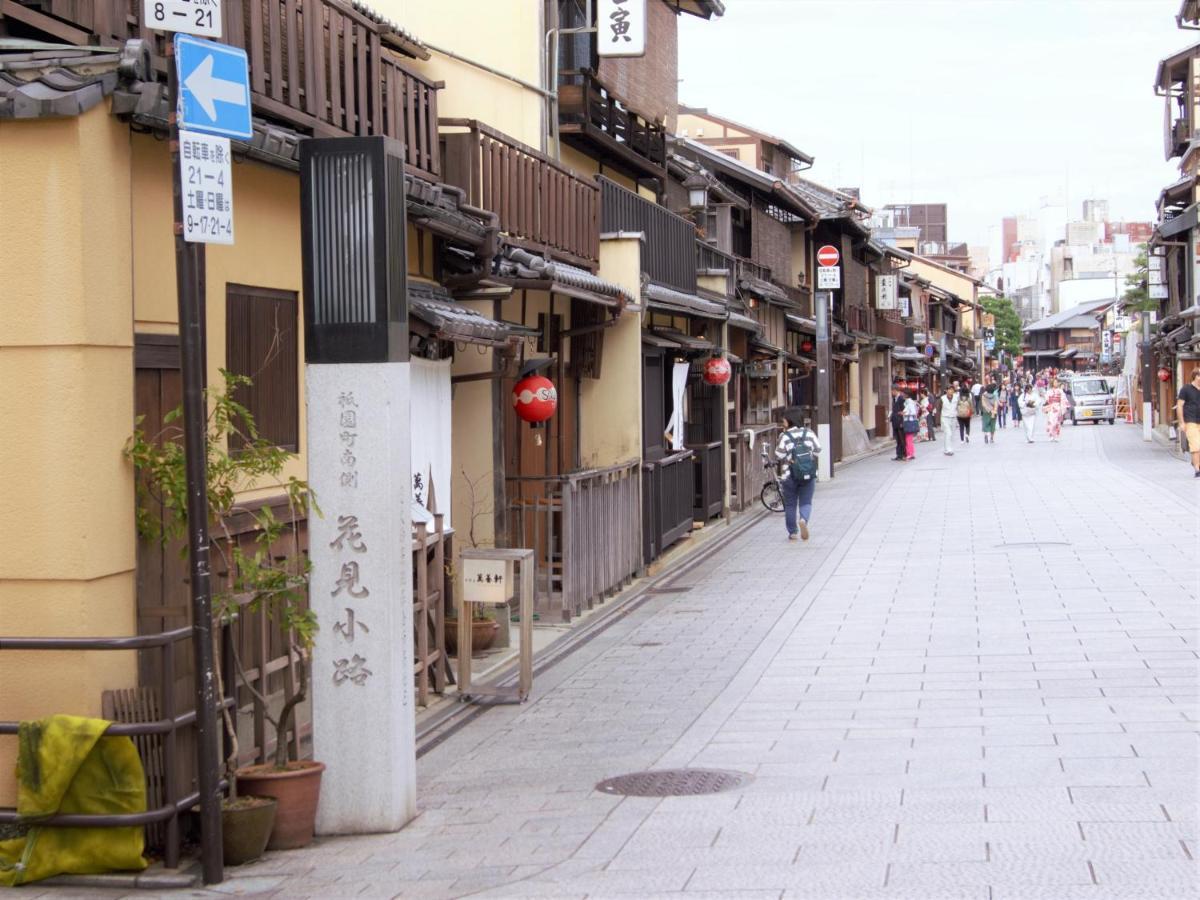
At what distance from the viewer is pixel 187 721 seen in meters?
7.23

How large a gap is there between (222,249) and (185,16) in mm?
2549

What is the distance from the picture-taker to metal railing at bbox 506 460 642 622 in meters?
15.3

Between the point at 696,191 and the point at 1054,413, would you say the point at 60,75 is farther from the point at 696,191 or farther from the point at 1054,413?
the point at 1054,413

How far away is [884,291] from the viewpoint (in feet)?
197

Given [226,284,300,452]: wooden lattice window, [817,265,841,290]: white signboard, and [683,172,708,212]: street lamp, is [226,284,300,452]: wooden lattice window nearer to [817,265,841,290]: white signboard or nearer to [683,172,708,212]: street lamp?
[683,172,708,212]: street lamp

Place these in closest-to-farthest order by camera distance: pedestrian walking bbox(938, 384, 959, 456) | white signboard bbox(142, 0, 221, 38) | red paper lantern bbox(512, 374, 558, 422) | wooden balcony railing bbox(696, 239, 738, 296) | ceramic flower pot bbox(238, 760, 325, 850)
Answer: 1. white signboard bbox(142, 0, 221, 38)
2. ceramic flower pot bbox(238, 760, 325, 850)
3. red paper lantern bbox(512, 374, 558, 422)
4. wooden balcony railing bbox(696, 239, 738, 296)
5. pedestrian walking bbox(938, 384, 959, 456)

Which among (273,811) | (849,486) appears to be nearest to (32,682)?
(273,811)

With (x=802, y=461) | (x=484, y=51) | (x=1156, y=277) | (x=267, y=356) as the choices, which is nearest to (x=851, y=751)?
(x=267, y=356)

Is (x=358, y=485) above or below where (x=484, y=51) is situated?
below

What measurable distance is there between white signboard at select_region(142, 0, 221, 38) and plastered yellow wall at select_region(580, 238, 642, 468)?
11.9 metres

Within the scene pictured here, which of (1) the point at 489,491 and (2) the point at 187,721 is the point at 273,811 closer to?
(2) the point at 187,721

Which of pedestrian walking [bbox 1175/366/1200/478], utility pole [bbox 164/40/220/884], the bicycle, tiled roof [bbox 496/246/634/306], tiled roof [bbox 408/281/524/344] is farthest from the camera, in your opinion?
pedestrian walking [bbox 1175/366/1200/478]

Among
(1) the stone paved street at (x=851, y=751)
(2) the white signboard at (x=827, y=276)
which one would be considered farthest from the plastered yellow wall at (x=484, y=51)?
(2) the white signboard at (x=827, y=276)

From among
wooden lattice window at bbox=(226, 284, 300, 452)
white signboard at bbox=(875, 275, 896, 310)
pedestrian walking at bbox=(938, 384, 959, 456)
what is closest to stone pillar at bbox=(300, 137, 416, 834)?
wooden lattice window at bbox=(226, 284, 300, 452)
